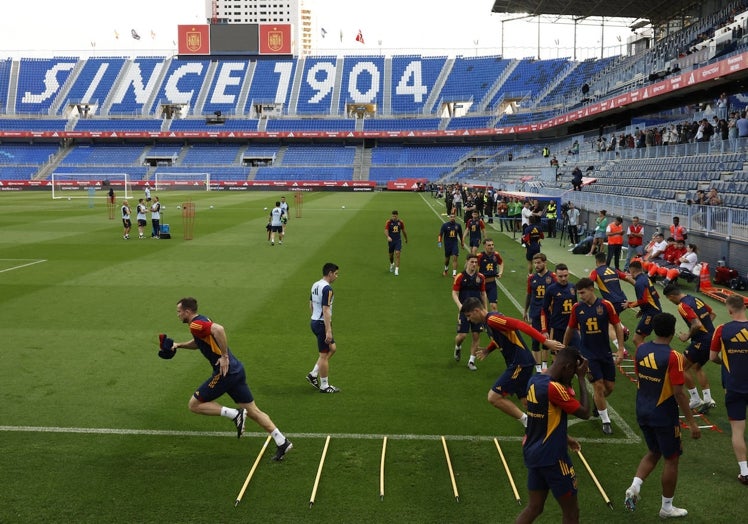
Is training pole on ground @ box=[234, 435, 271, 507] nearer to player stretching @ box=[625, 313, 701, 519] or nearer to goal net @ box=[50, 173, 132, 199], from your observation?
player stretching @ box=[625, 313, 701, 519]

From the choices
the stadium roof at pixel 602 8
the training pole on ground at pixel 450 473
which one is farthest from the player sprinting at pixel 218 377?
the stadium roof at pixel 602 8

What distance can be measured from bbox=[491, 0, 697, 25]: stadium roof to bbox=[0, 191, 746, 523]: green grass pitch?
159 ft

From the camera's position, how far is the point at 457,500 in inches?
260

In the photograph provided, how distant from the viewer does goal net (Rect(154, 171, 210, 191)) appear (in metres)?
79.1

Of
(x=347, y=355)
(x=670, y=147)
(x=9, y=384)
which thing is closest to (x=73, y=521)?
(x=9, y=384)

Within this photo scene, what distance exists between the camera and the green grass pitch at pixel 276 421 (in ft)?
21.4

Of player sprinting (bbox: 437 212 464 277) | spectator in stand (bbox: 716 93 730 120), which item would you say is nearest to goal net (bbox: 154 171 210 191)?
spectator in stand (bbox: 716 93 730 120)

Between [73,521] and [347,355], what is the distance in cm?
603

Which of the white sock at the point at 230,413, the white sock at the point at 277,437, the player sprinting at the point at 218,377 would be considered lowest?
the white sock at the point at 277,437

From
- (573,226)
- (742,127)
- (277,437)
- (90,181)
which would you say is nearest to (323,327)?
(277,437)

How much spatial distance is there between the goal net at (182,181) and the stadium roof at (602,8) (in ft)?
129

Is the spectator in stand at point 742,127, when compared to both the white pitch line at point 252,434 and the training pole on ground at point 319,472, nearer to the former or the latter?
the white pitch line at point 252,434

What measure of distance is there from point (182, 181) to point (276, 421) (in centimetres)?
7862

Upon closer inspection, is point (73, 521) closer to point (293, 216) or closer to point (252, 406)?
point (252, 406)
